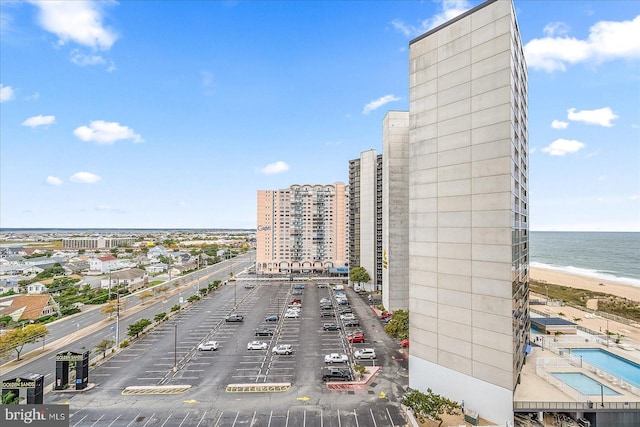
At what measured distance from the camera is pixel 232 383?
107 ft

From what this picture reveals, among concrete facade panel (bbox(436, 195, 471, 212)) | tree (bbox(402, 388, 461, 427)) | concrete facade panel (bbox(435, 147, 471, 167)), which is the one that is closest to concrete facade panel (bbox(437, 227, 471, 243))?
concrete facade panel (bbox(436, 195, 471, 212))

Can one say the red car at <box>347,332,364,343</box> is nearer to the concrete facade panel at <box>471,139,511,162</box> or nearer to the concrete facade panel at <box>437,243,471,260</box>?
the concrete facade panel at <box>437,243,471,260</box>

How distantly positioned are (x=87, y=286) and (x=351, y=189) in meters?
78.5

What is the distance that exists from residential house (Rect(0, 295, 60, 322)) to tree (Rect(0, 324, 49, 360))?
18952mm

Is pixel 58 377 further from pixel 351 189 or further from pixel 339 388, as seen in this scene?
pixel 351 189

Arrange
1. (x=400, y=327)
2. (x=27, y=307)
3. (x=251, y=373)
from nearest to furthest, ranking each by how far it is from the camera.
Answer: (x=251, y=373) < (x=400, y=327) < (x=27, y=307)

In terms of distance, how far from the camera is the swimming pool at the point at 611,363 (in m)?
30.7

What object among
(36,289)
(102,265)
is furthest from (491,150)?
(102,265)

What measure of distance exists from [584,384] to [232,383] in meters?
33.9

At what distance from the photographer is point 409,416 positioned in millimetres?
26203

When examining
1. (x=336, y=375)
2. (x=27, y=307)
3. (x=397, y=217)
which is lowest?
(x=336, y=375)

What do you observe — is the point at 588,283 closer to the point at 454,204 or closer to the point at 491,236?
the point at 491,236

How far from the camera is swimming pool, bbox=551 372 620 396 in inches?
1014

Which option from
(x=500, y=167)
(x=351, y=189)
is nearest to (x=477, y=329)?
(x=500, y=167)
